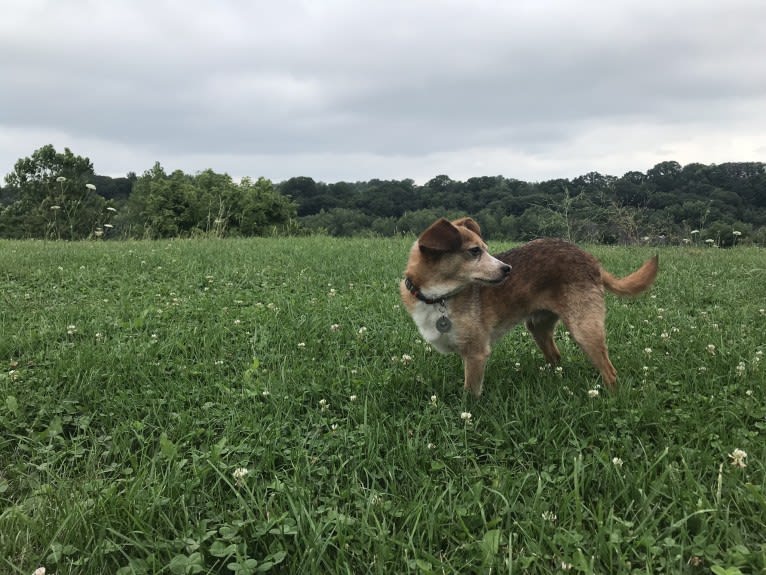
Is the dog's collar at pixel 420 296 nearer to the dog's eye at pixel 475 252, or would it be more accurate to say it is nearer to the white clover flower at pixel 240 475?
the dog's eye at pixel 475 252

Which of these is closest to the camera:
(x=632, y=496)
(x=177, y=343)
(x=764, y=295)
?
(x=632, y=496)

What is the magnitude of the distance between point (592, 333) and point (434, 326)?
48.7 inches

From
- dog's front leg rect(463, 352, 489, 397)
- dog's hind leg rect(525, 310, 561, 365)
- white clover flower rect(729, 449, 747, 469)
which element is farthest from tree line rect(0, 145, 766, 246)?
white clover flower rect(729, 449, 747, 469)

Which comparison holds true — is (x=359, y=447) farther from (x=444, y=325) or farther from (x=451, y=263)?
(x=451, y=263)

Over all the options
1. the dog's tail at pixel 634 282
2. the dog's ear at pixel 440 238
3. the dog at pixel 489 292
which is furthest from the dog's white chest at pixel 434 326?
the dog's tail at pixel 634 282

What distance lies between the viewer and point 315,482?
2.45 m

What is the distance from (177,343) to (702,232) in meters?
14.1

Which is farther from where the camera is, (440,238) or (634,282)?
(634,282)

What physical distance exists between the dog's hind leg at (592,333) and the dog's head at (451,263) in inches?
26.8

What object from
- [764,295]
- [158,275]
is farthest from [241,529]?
Answer: [764,295]

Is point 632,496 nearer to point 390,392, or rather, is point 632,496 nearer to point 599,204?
point 390,392

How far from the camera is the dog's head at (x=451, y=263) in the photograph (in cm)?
359

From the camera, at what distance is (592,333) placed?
3643mm

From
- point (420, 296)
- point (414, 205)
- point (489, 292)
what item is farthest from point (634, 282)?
point (414, 205)
